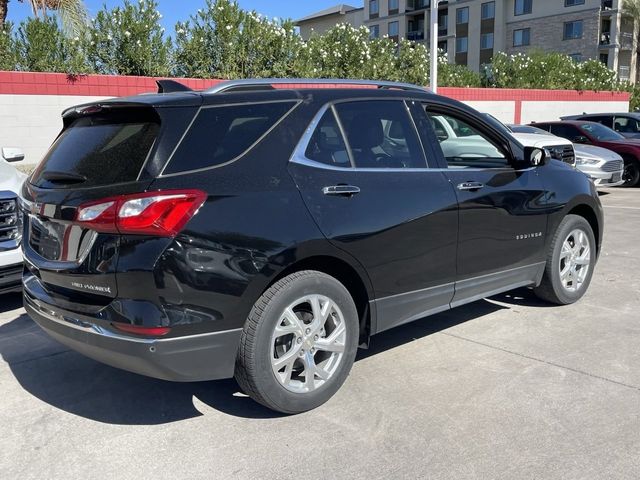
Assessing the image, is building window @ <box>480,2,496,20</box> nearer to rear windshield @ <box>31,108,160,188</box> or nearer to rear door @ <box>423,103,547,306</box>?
rear door @ <box>423,103,547,306</box>

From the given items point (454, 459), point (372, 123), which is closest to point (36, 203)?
point (372, 123)

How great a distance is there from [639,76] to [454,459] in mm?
63443

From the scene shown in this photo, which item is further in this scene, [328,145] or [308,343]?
[328,145]

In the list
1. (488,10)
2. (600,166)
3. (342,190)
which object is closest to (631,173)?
(600,166)

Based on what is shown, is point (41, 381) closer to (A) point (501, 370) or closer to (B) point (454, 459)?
(B) point (454, 459)

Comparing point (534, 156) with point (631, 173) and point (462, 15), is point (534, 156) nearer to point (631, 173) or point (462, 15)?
point (631, 173)

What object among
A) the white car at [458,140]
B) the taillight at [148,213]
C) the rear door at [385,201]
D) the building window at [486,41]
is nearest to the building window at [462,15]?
the building window at [486,41]

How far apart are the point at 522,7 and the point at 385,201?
199 feet

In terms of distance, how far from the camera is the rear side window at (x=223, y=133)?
316 cm

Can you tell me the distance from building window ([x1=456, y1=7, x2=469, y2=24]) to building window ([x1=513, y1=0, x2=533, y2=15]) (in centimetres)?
486

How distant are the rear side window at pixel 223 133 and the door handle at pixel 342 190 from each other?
0.48 meters

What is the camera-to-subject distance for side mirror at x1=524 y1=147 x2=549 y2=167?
4.89 metres

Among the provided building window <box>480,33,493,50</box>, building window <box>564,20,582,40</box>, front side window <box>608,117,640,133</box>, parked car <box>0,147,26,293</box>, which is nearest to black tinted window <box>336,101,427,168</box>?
parked car <box>0,147,26,293</box>

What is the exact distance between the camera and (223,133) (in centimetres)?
332
